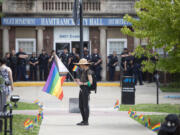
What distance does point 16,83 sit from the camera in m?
27.3

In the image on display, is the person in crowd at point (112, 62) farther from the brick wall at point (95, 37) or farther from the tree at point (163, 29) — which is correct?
the tree at point (163, 29)

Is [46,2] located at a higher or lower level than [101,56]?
higher

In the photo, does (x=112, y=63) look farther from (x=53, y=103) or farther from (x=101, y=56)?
(x=53, y=103)

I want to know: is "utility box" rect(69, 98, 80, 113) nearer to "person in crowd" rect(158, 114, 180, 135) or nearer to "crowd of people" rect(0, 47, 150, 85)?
"person in crowd" rect(158, 114, 180, 135)

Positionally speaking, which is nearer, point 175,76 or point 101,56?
point 175,76

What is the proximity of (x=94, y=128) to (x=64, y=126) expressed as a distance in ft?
2.90

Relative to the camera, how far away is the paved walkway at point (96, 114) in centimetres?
1278

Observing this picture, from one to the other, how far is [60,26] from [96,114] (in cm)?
1471

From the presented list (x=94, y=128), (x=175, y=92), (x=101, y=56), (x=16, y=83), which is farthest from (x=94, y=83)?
(x=101, y=56)

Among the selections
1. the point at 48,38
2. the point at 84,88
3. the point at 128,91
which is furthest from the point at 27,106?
the point at 48,38

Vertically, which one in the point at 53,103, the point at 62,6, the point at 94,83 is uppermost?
the point at 62,6

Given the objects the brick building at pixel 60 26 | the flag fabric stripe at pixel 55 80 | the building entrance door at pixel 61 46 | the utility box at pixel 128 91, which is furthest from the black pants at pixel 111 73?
the flag fabric stripe at pixel 55 80

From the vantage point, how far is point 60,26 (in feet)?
101

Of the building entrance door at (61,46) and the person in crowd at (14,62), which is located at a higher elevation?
the building entrance door at (61,46)
